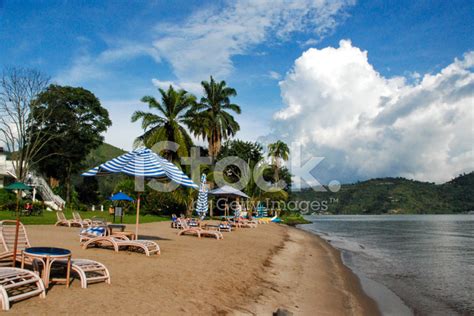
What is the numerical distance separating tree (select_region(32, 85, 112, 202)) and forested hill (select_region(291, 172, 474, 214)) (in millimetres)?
82380

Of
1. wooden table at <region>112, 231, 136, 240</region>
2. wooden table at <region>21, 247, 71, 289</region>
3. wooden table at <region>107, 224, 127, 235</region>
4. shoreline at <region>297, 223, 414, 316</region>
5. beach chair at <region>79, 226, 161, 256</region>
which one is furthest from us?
wooden table at <region>107, 224, 127, 235</region>

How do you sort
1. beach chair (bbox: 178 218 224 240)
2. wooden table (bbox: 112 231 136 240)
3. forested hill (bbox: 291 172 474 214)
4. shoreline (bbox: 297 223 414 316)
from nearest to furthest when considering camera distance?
shoreline (bbox: 297 223 414 316), wooden table (bbox: 112 231 136 240), beach chair (bbox: 178 218 224 240), forested hill (bbox: 291 172 474 214)

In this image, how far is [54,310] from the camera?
17.1ft

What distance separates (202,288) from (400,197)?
141 metres

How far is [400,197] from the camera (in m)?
136

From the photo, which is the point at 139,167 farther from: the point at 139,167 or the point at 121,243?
the point at 121,243

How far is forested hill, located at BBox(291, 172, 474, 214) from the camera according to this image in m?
132

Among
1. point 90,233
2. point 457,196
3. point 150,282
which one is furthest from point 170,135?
point 457,196

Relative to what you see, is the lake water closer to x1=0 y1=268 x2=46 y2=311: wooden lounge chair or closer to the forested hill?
x1=0 y1=268 x2=46 y2=311: wooden lounge chair

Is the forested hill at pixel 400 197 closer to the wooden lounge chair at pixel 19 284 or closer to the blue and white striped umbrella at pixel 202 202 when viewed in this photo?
the blue and white striped umbrella at pixel 202 202

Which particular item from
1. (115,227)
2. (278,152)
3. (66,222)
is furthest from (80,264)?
(278,152)

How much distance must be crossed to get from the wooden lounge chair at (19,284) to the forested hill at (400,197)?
117 m

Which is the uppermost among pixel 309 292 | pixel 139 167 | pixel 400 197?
pixel 400 197

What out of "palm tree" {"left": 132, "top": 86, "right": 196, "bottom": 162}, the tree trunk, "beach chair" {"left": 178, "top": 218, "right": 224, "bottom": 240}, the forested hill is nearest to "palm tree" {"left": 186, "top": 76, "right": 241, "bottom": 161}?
"palm tree" {"left": 132, "top": 86, "right": 196, "bottom": 162}
